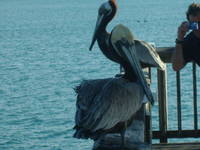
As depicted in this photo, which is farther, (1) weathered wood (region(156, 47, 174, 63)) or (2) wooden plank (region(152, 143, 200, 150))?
(1) weathered wood (region(156, 47, 174, 63))

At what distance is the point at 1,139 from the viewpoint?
1393 centimetres

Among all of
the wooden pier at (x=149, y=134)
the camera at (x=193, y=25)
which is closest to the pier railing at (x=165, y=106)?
the wooden pier at (x=149, y=134)

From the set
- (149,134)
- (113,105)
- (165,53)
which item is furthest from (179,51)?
(113,105)

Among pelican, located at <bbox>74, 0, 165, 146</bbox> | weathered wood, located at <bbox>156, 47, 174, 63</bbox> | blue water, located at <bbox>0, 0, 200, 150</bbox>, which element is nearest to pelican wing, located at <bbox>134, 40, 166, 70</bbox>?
pelican, located at <bbox>74, 0, 165, 146</bbox>

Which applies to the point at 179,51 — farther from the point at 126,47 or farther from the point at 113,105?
the point at 113,105

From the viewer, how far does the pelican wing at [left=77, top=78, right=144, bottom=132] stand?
391 cm

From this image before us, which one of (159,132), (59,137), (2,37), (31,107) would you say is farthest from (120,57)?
(2,37)

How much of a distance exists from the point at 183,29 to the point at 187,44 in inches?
5.9

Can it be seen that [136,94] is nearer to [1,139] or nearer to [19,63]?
[1,139]

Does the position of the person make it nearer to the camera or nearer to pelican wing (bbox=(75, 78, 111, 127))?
the camera

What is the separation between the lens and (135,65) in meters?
4.38

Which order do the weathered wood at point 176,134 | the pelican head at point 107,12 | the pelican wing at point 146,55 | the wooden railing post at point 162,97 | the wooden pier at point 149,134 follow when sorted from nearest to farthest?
1. the wooden pier at point 149,134
2. the pelican wing at point 146,55
3. the pelican head at point 107,12
4. the wooden railing post at point 162,97
5. the weathered wood at point 176,134

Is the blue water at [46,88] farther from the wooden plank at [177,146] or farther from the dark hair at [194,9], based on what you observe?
the dark hair at [194,9]

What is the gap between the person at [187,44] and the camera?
4.82m
